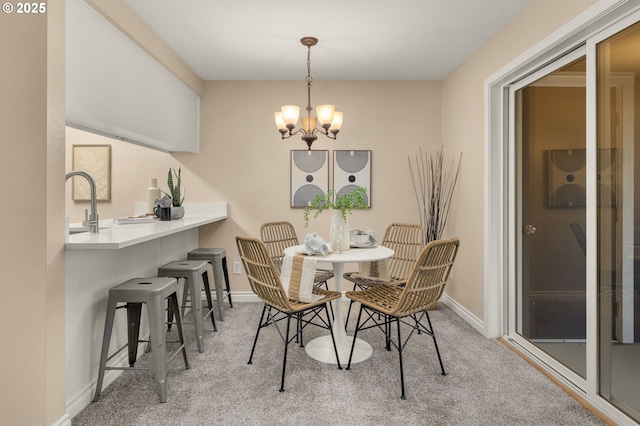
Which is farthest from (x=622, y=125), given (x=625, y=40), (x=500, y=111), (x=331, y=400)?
(x=331, y=400)

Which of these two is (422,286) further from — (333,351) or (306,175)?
(306,175)

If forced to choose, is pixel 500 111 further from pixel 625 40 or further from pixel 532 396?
pixel 532 396

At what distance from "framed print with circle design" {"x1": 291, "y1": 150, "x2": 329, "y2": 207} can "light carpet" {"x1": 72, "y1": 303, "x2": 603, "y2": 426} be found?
5.72ft

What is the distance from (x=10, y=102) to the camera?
5.49ft

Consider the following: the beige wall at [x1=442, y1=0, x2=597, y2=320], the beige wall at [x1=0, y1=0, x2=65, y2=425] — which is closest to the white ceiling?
the beige wall at [x1=442, y1=0, x2=597, y2=320]

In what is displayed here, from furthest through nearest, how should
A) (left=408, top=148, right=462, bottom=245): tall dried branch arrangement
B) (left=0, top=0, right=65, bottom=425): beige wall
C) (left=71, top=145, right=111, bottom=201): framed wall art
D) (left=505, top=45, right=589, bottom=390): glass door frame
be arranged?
(left=408, top=148, right=462, bottom=245): tall dried branch arrangement, (left=71, top=145, right=111, bottom=201): framed wall art, (left=505, top=45, right=589, bottom=390): glass door frame, (left=0, top=0, right=65, bottom=425): beige wall

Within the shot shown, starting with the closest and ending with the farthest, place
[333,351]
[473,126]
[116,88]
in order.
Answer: [116,88]
[333,351]
[473,126]

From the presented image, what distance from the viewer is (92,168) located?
3.67 m

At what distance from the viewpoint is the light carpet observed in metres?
1.92

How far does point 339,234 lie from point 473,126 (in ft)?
5.51

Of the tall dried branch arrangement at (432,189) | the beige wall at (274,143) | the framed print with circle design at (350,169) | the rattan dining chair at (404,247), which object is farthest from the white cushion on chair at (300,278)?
the tall dried branch arrangement at (432,189)

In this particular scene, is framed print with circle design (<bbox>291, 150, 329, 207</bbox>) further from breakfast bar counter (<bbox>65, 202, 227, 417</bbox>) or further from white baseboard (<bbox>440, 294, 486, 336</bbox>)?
white baseboard (<bbox>440, 294, 486, 336</bbox>)

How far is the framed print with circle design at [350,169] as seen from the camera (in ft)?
13.4

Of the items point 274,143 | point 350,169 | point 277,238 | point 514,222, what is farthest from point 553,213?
point 274,143
